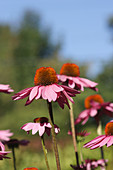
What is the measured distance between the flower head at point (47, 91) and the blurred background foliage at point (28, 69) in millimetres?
207

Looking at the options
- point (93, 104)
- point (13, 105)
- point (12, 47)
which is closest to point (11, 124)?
point (13, 105)

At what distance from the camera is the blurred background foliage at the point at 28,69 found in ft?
27.0

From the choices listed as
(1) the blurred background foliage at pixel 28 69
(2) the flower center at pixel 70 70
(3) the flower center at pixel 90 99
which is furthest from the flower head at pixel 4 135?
(3) the flower center at pixel 90 99

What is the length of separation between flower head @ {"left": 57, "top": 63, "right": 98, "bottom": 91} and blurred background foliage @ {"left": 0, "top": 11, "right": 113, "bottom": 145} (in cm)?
17

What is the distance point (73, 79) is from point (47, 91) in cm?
42

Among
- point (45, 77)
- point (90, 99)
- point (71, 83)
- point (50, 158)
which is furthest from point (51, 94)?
point (50, 158)

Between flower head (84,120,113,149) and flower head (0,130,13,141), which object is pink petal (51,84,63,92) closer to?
flower head (84,120,113,149)

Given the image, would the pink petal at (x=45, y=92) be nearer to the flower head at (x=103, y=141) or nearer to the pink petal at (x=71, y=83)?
the flower head at (x=103, y=141)

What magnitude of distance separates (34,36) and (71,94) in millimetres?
19976

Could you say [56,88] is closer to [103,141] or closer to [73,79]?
[103,141]

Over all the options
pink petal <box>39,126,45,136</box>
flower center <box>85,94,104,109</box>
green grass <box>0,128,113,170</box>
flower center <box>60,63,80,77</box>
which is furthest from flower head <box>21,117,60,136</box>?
green grass <box>0,128,113,170</box>

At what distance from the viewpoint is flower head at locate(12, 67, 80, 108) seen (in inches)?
39.4

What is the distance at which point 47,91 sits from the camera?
40.3 inches

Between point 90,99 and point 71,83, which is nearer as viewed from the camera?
point 71,83
